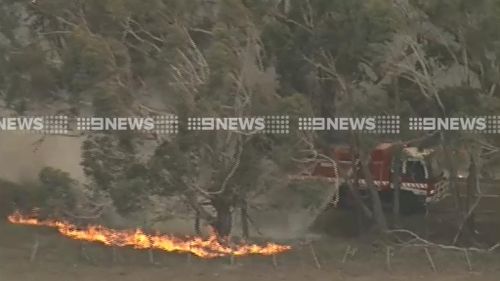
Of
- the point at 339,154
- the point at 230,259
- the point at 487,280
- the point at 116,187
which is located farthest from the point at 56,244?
the point at 487,280

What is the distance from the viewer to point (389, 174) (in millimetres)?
15305

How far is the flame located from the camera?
41.2 ft

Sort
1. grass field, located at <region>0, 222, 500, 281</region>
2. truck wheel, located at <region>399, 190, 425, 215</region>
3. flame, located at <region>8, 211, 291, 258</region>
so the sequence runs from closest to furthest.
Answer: grass field, located at <region>0, 222, 500, 281</region>
flame, located at <region>8, 211, 291, 258</region>
truck wheel, located at <region>399, 190, 425, 215</region>

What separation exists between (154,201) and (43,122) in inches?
83.8

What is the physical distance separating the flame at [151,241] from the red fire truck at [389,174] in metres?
1.44

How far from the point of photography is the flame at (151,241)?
12.6 m

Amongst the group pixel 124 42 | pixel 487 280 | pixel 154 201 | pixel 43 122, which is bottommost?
pixel 487 280

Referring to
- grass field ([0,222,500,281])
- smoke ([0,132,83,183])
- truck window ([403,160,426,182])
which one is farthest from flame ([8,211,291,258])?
truck window ([403,160,426,182])

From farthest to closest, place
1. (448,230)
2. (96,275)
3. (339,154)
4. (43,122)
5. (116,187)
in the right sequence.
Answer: (448,230) → (339,154) → (43,122) → (116,187) → (96,275)

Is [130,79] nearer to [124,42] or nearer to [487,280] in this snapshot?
[124,42]

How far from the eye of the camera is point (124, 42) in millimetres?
12023

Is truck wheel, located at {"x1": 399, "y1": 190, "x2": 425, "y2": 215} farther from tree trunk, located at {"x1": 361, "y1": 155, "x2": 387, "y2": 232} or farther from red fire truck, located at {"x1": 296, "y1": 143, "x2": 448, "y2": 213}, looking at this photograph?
tree trunk, located at {"x1": 361, "y1": 155, "x2": 387, "y2": 232}

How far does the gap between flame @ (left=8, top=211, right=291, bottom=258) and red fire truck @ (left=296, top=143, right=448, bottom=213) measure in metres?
1.44

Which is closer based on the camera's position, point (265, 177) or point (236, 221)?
point (265, 177)
